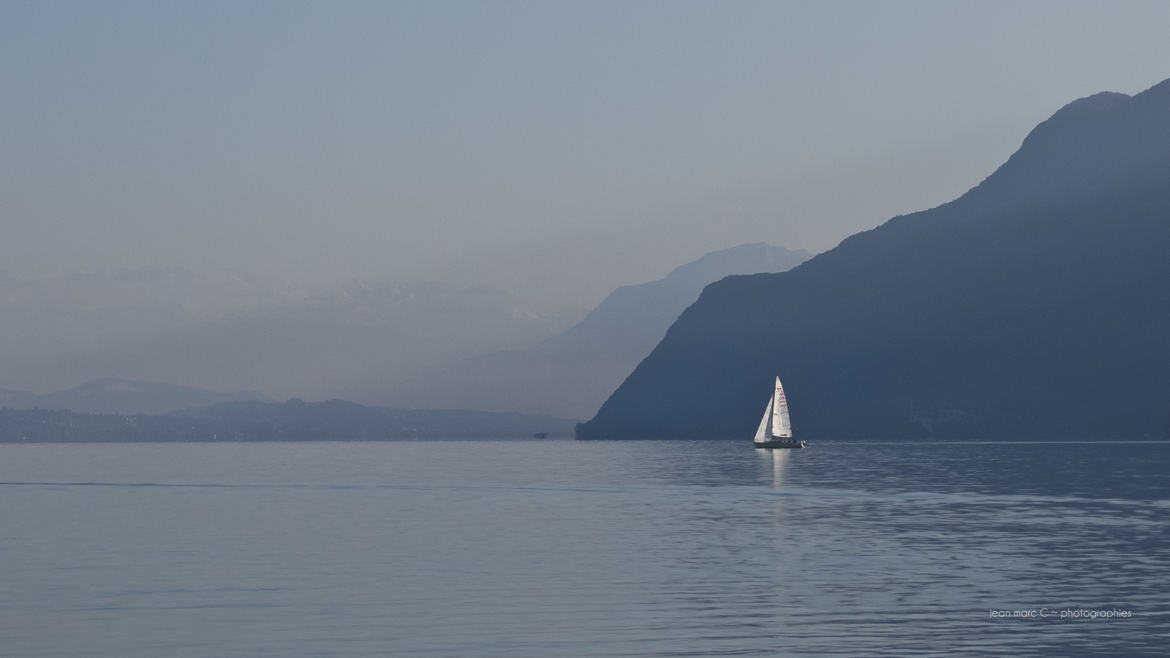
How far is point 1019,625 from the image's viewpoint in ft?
154

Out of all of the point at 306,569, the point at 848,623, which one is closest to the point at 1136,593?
the point at 848,623

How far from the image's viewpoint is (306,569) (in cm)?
6756

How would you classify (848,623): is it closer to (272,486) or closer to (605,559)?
(605,559)

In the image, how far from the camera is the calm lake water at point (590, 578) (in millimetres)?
45125

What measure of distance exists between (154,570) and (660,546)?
27085 mm

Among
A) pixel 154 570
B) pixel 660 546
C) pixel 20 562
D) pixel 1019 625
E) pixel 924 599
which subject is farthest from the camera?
pixel 660 546

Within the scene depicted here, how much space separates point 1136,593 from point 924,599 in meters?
8.69

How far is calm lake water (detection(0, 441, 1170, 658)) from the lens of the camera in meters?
45.1

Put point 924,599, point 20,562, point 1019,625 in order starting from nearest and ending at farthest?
point 1019,625 → point 924,599 → point 20,562

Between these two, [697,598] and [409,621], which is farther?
[697,598]

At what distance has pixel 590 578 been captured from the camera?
206 feet

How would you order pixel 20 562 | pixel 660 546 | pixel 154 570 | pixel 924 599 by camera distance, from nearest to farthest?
pixel 924 599 < pixel 154 570 < pixel 20 562 < pixel 660 546

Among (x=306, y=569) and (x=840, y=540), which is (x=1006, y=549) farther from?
(x=306, y=569)

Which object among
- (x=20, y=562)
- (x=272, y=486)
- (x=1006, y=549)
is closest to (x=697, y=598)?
(x=1006, y=549)
